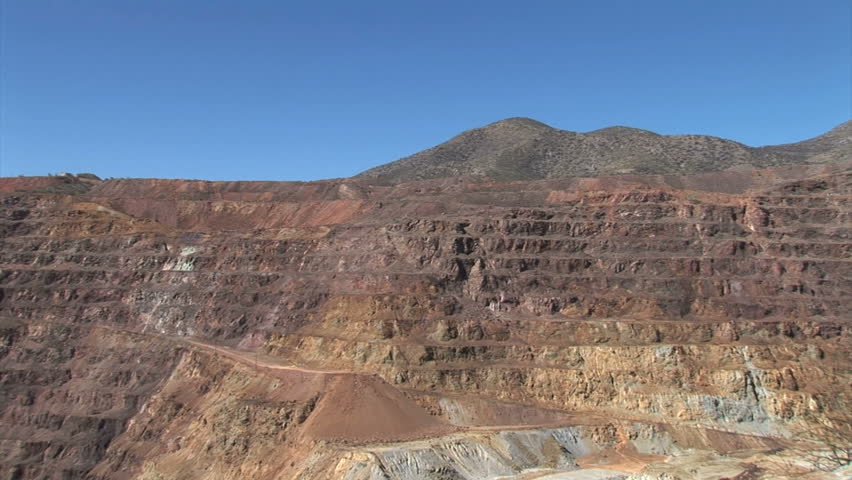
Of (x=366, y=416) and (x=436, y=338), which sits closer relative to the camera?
(x=366, y=416)

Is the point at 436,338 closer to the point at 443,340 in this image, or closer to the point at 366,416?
the point at 443,340

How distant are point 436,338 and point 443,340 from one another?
596 millimetres

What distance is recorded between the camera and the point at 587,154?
4769 inches

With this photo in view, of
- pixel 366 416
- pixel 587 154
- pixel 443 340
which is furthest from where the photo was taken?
pixel 587 154

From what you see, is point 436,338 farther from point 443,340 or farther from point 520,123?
point 520,123

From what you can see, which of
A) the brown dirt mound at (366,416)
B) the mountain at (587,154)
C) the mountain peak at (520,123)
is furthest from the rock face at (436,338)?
the mountain peak at (520,123)

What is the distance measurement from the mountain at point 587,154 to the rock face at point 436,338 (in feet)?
129

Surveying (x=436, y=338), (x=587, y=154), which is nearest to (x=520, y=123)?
(x=587, y=154)

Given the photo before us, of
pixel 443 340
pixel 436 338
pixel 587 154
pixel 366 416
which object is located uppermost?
pixel 587 154

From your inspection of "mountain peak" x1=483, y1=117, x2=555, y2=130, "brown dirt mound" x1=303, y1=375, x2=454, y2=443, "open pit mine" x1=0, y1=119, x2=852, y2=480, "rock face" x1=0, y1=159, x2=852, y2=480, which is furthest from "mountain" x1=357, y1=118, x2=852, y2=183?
"brown dirt mound" x1=303, y1=375, x2=454, y2=443

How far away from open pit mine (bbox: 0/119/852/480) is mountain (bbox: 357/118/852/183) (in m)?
32.3

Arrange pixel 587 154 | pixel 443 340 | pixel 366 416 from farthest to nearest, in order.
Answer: pixel 587 154 < pixel 443 340 < pixel 366 416

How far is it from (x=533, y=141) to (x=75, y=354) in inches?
3732

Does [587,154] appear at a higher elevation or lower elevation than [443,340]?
higher
